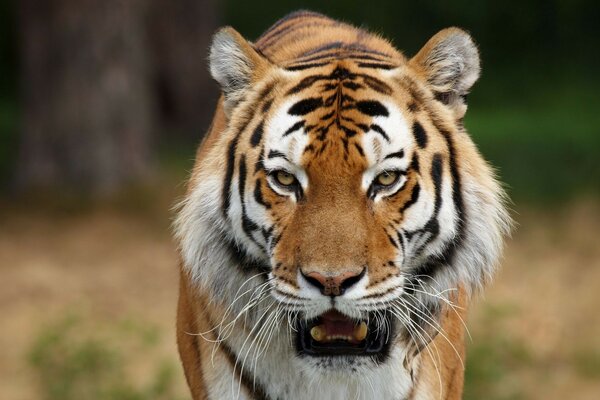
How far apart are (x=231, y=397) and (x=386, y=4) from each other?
10897 millimetres

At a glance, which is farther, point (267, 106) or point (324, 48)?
point (324, 48)

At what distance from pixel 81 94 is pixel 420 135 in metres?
5.46

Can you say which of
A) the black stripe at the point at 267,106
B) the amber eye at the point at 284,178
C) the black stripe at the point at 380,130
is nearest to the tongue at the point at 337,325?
the amber eye at the point at 284,178

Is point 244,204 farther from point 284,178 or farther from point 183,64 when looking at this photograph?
point 183,64

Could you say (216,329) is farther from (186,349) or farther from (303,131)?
(303,131)

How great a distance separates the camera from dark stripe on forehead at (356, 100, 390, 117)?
10.1 ft

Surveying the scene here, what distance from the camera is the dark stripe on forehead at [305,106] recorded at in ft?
10.2

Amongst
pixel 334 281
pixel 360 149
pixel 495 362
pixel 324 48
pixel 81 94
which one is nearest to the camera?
pixel 334 281

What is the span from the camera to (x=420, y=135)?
3.09 m

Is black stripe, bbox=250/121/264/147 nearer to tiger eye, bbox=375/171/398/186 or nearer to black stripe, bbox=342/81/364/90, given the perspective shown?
black stripe, bbox=342/81/364/90

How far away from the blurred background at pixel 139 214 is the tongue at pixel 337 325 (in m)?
1.48

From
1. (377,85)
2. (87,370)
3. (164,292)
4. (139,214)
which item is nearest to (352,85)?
(377,85)

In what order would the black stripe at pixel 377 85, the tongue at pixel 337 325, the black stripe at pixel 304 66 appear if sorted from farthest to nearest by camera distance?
the black stripe at pixel 304 66 → the black stripe at pixel 377 85 → the tongue at pixel 337 325

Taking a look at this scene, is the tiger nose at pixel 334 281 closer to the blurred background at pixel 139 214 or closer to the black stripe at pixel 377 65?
the black stripe at pixel 377 65
